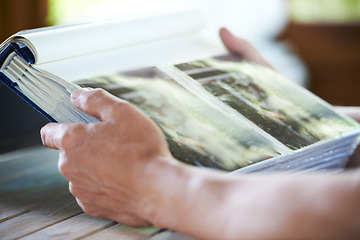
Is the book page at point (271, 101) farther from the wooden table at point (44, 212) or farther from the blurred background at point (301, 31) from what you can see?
the blurred background at point (301, 31)

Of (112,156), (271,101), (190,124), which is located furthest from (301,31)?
(112,156)

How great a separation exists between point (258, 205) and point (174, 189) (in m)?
0.09

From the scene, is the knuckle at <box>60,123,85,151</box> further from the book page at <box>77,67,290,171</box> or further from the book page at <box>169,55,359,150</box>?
the book page at <box>169,55,359,150</box>

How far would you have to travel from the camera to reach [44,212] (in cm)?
65

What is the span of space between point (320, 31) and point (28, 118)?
2.89 metres

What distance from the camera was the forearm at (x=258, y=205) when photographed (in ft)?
1.44

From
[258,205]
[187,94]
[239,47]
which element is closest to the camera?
[258,205]

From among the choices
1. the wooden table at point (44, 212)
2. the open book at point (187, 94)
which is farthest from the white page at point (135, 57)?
the wooden table at point (44, 212)

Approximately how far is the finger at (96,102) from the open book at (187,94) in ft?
0.07

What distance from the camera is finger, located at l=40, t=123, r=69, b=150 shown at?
60 cm

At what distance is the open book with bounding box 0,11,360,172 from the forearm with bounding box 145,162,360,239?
79 mm

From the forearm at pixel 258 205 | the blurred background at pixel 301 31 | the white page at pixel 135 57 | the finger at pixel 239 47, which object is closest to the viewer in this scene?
the forearm at pixel 258 205

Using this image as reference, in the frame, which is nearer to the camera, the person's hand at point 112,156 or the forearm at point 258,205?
the forearm at point 258,205

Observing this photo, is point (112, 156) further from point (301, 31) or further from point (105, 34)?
point (301, 31)
